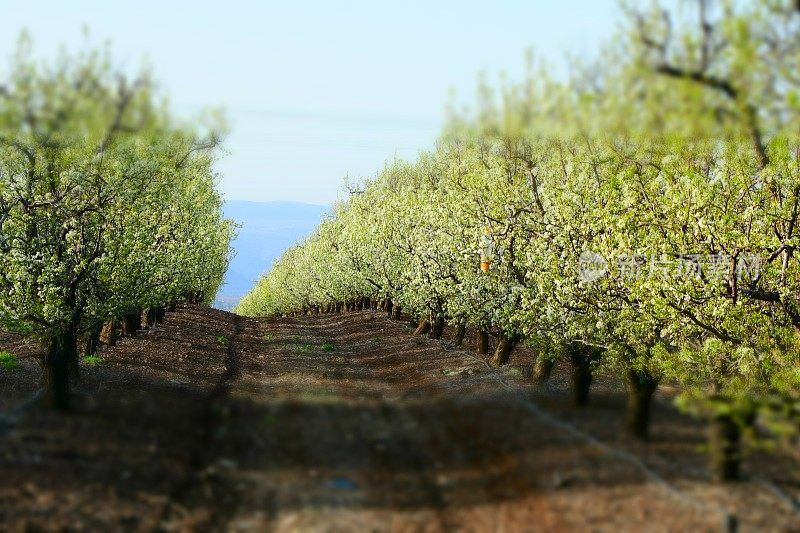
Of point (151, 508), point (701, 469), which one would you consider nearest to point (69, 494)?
point (151, 508)

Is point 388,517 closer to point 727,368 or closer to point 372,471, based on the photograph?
point 372,471

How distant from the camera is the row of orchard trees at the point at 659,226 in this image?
13.6m

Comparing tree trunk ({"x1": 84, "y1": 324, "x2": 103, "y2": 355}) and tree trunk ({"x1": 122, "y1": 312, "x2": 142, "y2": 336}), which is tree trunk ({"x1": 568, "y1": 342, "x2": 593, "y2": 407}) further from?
tree trunk ({"x1": 122, "y1": 312, "x2": 142, "y2": 336})

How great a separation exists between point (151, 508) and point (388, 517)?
383 centimetres

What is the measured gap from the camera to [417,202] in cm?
4700

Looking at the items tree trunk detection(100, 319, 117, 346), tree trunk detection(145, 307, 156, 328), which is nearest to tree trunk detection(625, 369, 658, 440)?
tree trunk detection(100, 319, 117, 346)

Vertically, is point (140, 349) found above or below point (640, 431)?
below

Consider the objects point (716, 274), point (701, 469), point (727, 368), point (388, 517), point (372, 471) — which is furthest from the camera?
point (727, 368)

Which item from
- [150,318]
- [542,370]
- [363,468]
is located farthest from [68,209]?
[150,318]

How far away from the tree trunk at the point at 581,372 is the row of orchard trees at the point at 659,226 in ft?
0.22

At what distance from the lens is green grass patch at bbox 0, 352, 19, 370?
2930 cm

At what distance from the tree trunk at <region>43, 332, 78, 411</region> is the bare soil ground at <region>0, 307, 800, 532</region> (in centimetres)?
58

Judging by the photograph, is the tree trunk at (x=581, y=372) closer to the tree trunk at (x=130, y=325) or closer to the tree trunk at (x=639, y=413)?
the tree trunk at (x=639, y=413)

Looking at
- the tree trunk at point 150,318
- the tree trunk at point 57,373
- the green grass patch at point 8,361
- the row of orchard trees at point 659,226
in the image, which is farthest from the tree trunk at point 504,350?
the tree trunk at point 150,318
